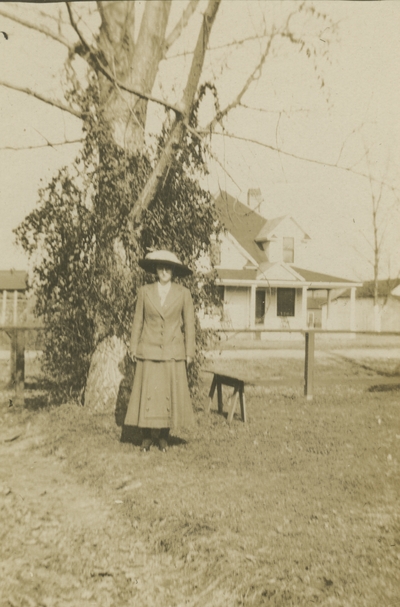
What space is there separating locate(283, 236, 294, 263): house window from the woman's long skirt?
84.2 feet

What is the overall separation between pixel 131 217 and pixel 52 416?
2897 millimetres

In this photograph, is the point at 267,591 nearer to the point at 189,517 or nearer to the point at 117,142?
the point at 189,517

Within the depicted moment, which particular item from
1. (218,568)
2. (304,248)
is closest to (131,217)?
(218,568)

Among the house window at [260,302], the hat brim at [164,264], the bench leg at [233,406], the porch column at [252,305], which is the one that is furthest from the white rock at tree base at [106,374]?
the house window at [260,302]

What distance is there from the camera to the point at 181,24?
7.35 meters

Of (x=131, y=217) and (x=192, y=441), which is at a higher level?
(x=131, y=217)

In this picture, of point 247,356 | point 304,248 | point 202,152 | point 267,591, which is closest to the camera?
point 267,591

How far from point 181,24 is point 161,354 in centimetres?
434

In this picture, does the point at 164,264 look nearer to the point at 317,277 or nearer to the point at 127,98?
the point at 127,98

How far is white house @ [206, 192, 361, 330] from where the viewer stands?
2783 cm

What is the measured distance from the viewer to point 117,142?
762 cm

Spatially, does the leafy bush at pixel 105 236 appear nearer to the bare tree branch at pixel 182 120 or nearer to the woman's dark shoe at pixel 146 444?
the bare tree branch at pixel 182 120

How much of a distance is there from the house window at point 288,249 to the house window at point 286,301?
1.84 meters

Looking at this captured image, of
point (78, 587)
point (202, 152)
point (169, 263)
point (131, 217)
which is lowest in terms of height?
point (78, 587)
